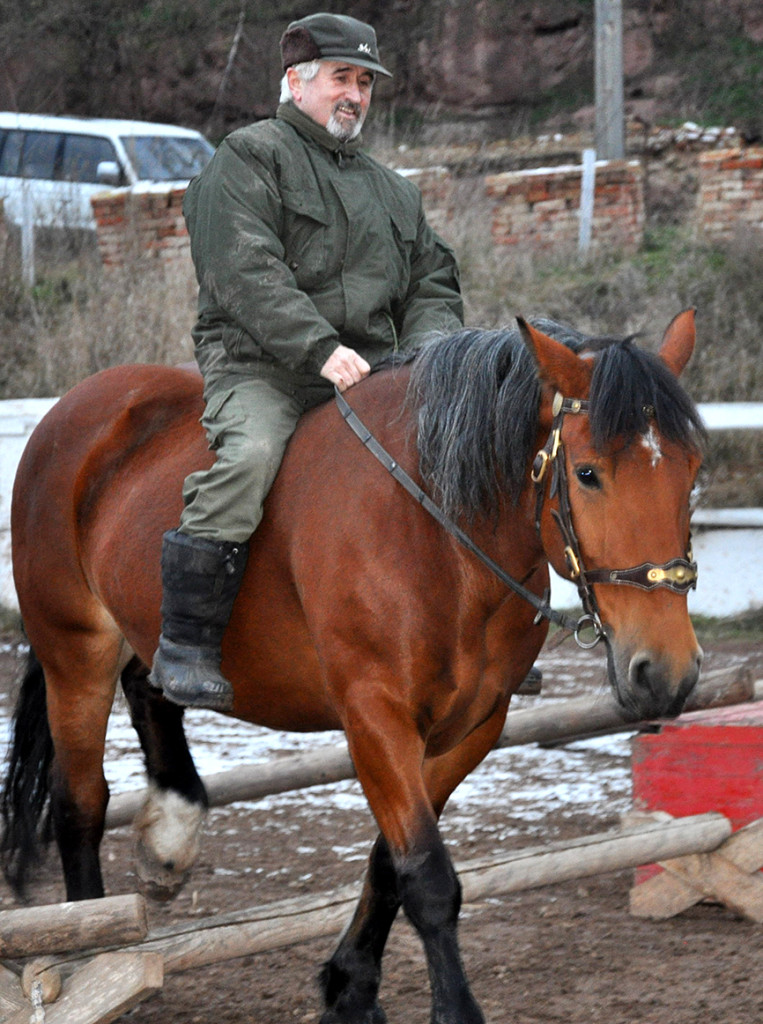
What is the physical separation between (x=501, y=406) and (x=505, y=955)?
5.83 feet

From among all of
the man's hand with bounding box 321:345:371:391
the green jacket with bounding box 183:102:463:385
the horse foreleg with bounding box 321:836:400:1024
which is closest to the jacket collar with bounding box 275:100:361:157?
the green jacket with bounding box 183:102:463:385

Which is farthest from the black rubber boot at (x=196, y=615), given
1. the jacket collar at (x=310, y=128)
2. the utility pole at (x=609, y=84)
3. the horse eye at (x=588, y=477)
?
the utility pole at (x=609, y=84)

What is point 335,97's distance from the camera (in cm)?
368

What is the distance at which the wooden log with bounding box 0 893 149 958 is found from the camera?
3.04 meters

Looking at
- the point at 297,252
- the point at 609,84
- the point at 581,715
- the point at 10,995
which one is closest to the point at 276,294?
the point at 297,252

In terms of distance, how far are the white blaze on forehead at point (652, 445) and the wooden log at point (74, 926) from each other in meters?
1.51

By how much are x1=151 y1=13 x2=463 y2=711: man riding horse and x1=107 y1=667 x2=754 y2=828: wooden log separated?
1030 mm

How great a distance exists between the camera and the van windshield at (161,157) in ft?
51.3

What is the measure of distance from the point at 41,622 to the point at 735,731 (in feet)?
7.31

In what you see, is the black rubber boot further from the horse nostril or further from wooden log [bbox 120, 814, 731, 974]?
the horse nostril

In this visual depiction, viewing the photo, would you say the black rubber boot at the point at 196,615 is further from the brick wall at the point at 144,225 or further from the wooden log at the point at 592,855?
the brick wall at the point at 144,225

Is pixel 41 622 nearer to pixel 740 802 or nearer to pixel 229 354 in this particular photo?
pixel 229 354

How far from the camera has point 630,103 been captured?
2075 centimetres

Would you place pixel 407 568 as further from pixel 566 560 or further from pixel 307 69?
pixel 307 69
